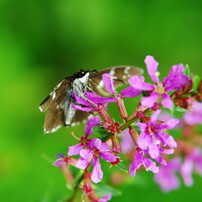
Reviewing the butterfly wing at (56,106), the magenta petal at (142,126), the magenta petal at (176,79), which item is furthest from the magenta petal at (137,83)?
the butterfly wing at (56,106)

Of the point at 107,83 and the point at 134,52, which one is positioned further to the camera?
the point at 134,52

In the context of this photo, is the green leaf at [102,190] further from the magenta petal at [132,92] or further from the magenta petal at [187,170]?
the magenta petal at [187,170]

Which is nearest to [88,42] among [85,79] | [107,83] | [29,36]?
[29,36]

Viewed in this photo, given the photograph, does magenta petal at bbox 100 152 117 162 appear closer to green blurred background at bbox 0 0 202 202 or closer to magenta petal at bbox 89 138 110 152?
magenta petal at bbox 89 138 110 152

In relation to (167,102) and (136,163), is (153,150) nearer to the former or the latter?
(136,163)

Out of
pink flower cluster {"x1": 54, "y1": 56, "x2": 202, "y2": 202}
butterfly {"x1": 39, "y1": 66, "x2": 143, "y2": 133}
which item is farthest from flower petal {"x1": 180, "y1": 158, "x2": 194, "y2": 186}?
pink flower cluster {"x1": 54, "y1": 56, "x2": 202, "y2": 202}

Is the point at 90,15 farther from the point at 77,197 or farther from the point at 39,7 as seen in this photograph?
the point at 77,197
